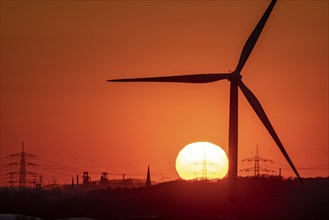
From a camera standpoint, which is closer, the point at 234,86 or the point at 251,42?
the point at 234,86

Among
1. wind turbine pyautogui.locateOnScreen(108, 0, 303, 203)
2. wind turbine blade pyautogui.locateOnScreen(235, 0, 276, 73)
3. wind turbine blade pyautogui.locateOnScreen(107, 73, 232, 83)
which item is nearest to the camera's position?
wind turbine pyautogui.locateOnScreen(108, 0, 303, 203)

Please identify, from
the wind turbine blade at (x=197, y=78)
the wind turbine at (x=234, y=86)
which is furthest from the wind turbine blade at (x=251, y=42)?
the wind turbine blade at (x=197, y=78)

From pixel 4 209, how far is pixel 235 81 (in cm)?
10711

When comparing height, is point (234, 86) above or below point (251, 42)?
below

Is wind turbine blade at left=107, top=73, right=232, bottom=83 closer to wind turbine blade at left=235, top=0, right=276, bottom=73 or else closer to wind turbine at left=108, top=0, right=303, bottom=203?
wind turbine at left=108, top=0, right=303, bottom=203

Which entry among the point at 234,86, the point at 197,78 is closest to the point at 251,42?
the point at 234,86

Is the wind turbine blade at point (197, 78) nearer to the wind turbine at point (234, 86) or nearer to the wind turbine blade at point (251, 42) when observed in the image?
the wind turbine at point (234, 86)

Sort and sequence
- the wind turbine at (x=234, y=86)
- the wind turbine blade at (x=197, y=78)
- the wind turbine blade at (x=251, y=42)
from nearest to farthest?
the wind turbine at (x=234, y=86) < the wind turbine blade at (x=197, y=78) < the wind turbine blade at (x=251, y=42)

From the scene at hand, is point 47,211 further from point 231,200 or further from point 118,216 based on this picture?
point 231,200

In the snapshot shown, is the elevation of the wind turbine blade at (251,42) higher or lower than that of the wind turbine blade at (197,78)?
higher

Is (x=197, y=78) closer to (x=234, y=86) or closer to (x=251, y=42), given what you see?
(x=234, y=86)

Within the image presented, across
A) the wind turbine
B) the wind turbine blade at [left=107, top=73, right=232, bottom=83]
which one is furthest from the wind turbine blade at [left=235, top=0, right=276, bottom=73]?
the wind turbine blade at [left=107, top=73, right=232, bottom=83]

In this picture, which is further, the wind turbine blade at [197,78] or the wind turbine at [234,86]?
the wind turbine blade at [197,78]

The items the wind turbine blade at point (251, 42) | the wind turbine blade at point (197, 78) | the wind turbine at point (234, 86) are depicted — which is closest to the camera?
the wind turbine at point (234, 86)
